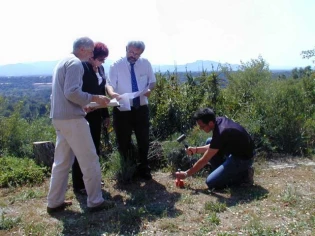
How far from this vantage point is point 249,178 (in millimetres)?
4707

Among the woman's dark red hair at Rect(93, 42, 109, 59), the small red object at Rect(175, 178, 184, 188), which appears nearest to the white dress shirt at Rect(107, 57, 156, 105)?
the woman's dark red hair at Rect(93, 42, 109, 59)

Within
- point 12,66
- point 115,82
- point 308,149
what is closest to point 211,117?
point 115,82

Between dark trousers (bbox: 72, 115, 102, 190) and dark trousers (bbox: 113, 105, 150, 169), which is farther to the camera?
dark trousers (bbox: 113, 105, 150, 169)

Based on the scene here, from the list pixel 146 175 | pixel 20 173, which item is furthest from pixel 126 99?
pixel 20 173

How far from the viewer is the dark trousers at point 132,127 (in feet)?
15.6

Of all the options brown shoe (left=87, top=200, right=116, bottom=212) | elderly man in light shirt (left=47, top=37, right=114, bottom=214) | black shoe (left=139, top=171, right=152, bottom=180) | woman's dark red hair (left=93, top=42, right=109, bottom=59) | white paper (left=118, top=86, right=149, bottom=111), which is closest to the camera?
elderly man in light shirt (left=47, top=37, right=114, bottom=214)

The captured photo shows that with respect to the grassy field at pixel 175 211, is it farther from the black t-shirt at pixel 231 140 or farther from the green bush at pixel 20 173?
the black t-shirt at pixel 231 140

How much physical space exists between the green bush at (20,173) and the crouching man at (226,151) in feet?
6.79

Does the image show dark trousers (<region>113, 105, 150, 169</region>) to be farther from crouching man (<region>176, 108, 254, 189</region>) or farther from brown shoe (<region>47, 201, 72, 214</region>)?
brown shoe (<region>47, 201, 72, 214</region>)

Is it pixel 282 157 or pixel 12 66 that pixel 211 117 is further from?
pixel 12 66

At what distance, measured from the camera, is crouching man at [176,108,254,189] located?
4305 millimetres

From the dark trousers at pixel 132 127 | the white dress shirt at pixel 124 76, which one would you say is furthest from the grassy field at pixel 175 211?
the white dress shirt at pixel 124 76

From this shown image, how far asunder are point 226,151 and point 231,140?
308 millimetres

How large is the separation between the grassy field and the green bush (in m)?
0.21
